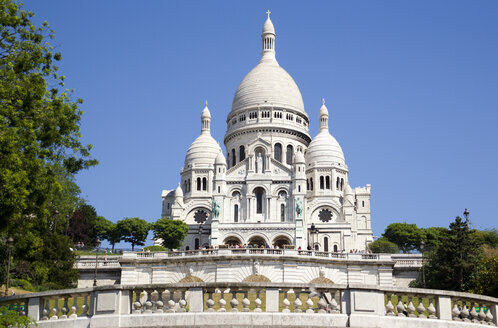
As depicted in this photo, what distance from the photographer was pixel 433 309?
15.6 m

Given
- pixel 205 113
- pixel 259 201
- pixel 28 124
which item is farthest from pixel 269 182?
pixel 28 124

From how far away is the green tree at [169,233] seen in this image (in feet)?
268

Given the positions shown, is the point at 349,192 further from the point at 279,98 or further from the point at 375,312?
the point at 375,312

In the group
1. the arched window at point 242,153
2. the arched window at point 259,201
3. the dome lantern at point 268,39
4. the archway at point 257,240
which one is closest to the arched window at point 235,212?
the arched window at point 259,201

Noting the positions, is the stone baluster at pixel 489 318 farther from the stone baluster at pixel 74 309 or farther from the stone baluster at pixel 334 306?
the stone baluster at pixel 74 309

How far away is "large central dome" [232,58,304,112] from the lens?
103m

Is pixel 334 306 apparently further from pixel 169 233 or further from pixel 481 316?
pixel 169 233

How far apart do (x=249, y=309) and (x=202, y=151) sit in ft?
280

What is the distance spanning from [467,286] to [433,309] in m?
27.9

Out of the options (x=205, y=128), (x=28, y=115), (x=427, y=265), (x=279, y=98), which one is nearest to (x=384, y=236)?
(x=279, y=98)

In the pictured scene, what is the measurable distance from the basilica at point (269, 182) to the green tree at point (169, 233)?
2.50 m

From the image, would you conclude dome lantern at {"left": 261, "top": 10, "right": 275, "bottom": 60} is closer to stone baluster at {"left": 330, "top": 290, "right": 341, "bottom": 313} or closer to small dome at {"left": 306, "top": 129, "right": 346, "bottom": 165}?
small dome at {"left": 306, "top": 129, "right": 346, "bottom": 165}

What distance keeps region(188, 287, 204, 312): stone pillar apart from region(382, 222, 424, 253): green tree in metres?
77.3

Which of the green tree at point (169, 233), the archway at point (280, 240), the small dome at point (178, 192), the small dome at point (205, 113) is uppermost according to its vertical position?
the small dome at point (205, 113)
